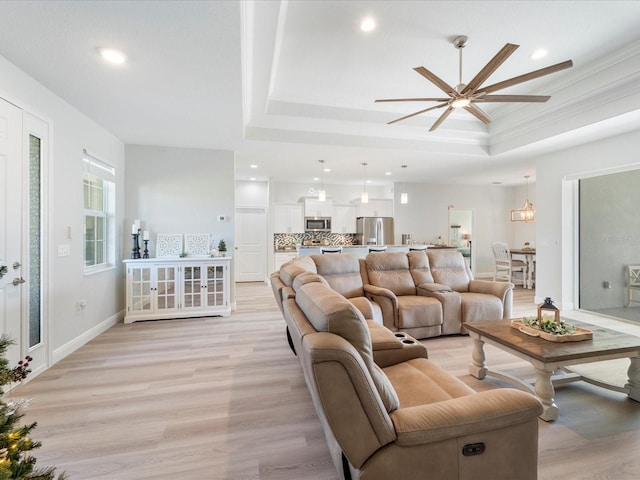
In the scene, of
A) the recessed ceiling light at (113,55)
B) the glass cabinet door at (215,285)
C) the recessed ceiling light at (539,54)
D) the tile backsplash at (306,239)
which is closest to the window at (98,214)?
the glass cabinet door at (215,285)

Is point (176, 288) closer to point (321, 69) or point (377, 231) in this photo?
point (321, 69)

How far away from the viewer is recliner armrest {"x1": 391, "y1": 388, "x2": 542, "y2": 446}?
3.61 ft

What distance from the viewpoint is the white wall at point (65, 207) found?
8.61 ft

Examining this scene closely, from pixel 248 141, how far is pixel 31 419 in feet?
12.2

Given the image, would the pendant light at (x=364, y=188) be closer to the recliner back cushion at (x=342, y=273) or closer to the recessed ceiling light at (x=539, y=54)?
the recliner back cushion at (x=342, y=273)

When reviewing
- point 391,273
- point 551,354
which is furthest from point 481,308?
point 551,354

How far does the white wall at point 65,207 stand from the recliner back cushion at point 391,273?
3384 millimetres

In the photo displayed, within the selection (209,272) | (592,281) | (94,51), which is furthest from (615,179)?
(94,51)

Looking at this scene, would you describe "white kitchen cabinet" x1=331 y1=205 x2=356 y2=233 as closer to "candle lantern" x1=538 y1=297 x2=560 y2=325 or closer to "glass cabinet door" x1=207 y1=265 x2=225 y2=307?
"glass cabinet door" x1=207 y1=265 x2=225 y2=307

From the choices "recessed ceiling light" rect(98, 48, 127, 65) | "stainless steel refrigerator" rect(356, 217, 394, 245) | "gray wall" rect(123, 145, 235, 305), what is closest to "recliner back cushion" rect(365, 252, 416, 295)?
"gray wall" rect(123, 145, 235, 305)

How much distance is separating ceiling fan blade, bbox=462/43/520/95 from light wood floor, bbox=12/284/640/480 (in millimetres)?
2554

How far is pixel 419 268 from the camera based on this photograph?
4.06 meters

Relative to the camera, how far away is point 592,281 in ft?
15.9

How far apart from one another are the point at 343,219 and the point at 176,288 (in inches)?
199
